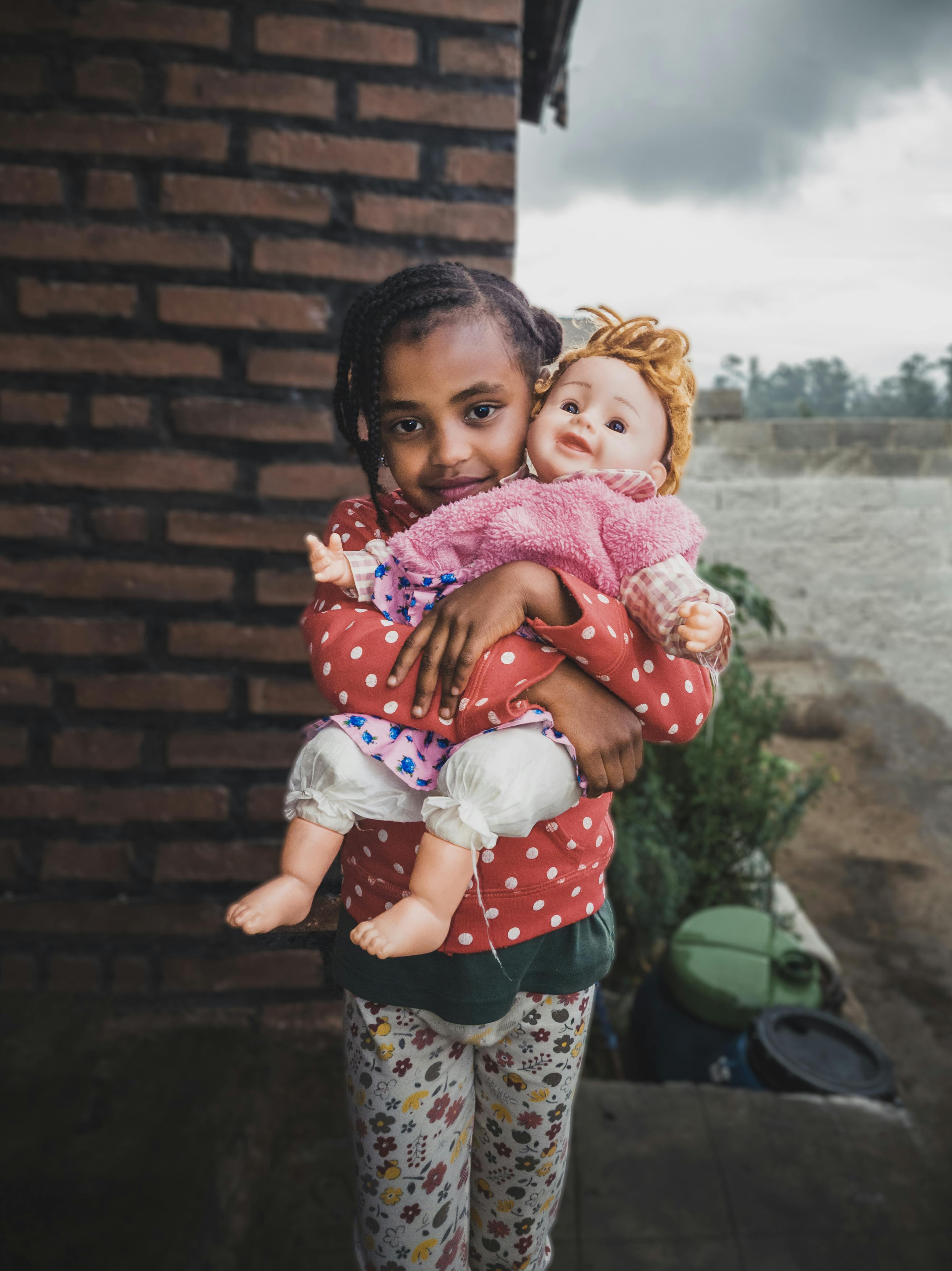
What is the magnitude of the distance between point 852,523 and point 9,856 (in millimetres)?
6033

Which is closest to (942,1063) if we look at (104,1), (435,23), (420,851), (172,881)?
(172,881)

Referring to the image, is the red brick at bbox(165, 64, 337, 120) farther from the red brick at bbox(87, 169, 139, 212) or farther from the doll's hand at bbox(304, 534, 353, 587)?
the doll's hand at bbox(304, 534, 353, 587)

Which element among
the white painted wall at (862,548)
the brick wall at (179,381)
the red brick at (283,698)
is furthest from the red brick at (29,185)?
the white painted wall at (862,548)

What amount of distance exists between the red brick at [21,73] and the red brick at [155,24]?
0.10m

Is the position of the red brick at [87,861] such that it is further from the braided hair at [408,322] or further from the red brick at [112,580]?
the braided hair at [408,322]

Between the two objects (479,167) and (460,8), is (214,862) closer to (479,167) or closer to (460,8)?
(479,167)

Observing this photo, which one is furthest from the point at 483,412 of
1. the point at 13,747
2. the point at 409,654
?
the point at 13,747

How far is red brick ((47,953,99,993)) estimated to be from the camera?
1.98 m

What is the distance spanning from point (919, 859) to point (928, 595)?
2.29 metres

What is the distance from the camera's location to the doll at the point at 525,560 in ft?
2.81

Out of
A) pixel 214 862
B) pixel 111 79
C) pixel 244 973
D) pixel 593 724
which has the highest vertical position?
pixel 111 79

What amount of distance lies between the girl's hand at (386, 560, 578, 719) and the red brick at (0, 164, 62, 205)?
1.45 meters

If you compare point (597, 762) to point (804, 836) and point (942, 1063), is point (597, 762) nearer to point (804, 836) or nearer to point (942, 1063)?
point (942, 1063)

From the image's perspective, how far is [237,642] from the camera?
188cm
